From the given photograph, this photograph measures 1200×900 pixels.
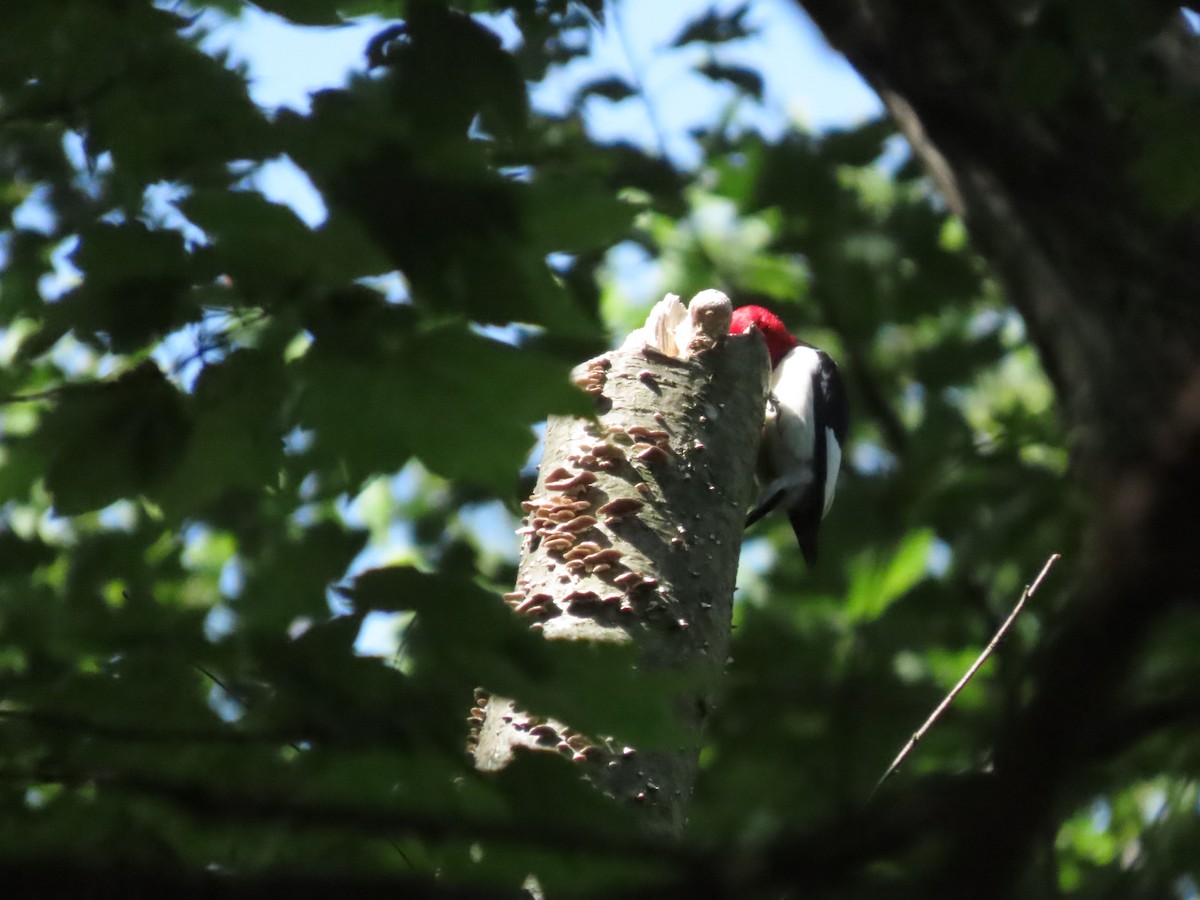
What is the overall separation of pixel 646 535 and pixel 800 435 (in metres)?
2.65

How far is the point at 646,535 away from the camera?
7.52 ft

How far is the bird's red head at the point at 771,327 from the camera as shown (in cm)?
484

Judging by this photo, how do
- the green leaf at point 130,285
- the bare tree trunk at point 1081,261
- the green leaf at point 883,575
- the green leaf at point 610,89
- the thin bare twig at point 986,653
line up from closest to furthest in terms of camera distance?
the bare tree trunk at point 1081,261
the green leaf at point 130,285
the thin bare twig at point 986,653
the green leaf at point 883,575
the green leaf at point 610,89

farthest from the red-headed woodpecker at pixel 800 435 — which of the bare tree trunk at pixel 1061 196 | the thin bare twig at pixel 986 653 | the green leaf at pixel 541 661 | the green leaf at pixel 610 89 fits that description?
the green leaf at pixel 541 661

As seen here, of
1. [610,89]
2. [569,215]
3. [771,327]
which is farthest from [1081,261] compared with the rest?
[771,327]

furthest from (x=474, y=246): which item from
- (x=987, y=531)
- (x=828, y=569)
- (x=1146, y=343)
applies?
(x=828, y=569)

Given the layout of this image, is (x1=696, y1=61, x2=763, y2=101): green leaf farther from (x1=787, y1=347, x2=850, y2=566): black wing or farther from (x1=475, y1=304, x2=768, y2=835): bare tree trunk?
(x1=475, y1=304, x2=768, y2=835): bare tree trunk

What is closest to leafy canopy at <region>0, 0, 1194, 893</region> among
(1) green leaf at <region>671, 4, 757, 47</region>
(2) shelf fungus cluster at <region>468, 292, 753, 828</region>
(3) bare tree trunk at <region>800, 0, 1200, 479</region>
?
(3) bare tree trunk at <region>800, 0, 1200, 479</region>

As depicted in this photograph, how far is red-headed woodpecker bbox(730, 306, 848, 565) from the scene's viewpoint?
4.86 metres

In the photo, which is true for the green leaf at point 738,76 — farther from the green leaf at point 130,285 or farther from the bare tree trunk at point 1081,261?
the green leaf at point 130,285

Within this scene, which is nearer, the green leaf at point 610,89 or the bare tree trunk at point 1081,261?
the bare tree trunk at point 1081,261

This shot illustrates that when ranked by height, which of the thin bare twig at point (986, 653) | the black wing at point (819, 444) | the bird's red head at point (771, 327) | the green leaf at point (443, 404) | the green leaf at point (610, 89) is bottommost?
the black wing at point (819, 444)

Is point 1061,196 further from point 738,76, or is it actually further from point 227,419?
point 738,76

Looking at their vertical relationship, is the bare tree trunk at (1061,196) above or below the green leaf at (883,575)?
above
